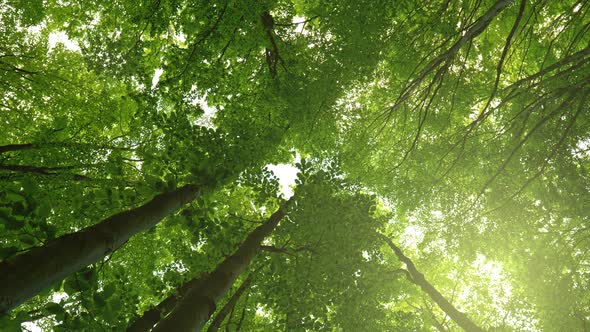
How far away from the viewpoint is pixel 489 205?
9273mm

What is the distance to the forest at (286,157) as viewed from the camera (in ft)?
13.5

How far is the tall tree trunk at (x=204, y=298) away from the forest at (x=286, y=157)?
0.07 feet

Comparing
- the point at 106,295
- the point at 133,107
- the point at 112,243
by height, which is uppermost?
the point at 133,107

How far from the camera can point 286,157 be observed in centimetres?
955

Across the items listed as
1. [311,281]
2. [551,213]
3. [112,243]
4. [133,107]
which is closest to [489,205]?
[551,213]

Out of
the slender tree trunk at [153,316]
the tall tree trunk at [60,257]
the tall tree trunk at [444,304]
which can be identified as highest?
the tall tree trunk at [444,304]

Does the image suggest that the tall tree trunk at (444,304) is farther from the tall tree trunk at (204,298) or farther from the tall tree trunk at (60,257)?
the tall tree trunk at (60,257)

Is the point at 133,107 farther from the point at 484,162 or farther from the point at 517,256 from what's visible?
the point at 517,256

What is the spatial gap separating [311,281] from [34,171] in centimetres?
559

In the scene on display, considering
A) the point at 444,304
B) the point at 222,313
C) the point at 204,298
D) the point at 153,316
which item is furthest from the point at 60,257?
the point at 444,304

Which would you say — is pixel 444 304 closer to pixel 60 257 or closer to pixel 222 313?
pixel 222 313

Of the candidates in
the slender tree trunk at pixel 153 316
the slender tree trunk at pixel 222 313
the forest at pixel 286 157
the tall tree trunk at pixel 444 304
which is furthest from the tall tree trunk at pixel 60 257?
the tall tree trunk at pixel 444 304

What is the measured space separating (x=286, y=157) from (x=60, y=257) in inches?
290

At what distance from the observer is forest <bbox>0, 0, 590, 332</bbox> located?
4109 mm
